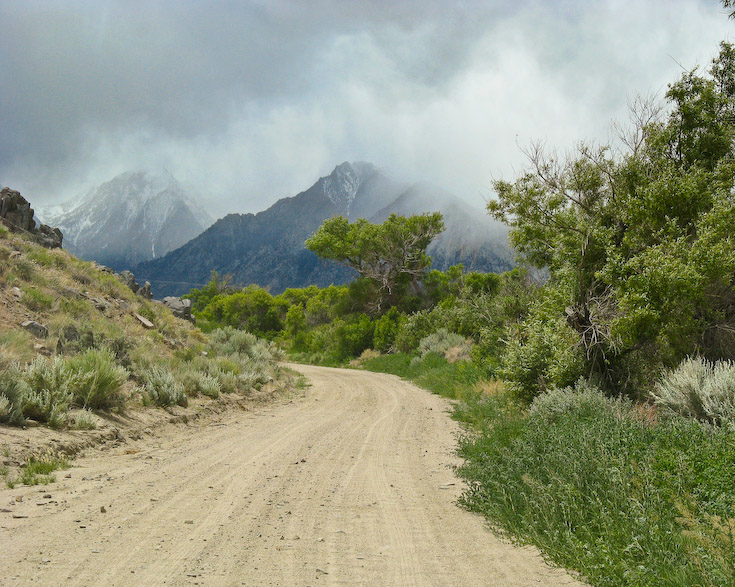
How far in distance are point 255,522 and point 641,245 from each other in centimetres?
885

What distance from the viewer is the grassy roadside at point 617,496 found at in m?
3.41

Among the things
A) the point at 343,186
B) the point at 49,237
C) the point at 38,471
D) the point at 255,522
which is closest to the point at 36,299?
the point at 38,471

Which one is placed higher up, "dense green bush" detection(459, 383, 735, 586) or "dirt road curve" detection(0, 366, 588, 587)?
"dense green bush" detection(459, 383, 735, 586)

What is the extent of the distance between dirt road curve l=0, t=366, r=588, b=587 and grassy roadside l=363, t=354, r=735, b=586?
0.31 meters

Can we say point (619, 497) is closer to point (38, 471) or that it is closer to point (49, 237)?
point (38, 471)

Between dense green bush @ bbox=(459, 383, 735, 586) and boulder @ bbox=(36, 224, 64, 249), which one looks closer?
dense green bush @ bbox=(459, 383, 735, 586)

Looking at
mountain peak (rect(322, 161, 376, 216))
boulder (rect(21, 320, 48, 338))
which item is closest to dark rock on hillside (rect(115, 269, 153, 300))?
boulder (rect(21, 320, 48, 338))

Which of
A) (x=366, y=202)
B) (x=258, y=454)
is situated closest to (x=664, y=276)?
(x=258, y=454)

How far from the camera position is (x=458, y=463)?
7.76 meters

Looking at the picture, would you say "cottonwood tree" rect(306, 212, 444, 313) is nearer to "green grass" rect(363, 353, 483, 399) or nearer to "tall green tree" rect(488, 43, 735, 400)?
"green grass" rect(363, 353, 483, 399)

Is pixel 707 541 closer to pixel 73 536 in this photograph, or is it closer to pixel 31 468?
pixel 73 536

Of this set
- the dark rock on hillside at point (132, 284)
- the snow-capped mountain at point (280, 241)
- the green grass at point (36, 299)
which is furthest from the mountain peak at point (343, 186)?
the green grass at point (36, 299)

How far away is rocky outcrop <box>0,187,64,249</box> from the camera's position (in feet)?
65.8

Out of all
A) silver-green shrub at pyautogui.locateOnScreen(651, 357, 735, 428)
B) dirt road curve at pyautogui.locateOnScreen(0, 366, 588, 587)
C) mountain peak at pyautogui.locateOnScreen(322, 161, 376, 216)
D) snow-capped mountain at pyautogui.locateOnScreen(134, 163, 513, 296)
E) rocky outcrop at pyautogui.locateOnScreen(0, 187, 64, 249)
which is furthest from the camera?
mountain peak at pyautogui.locateOnScreen(322, 161, 376, 216)
